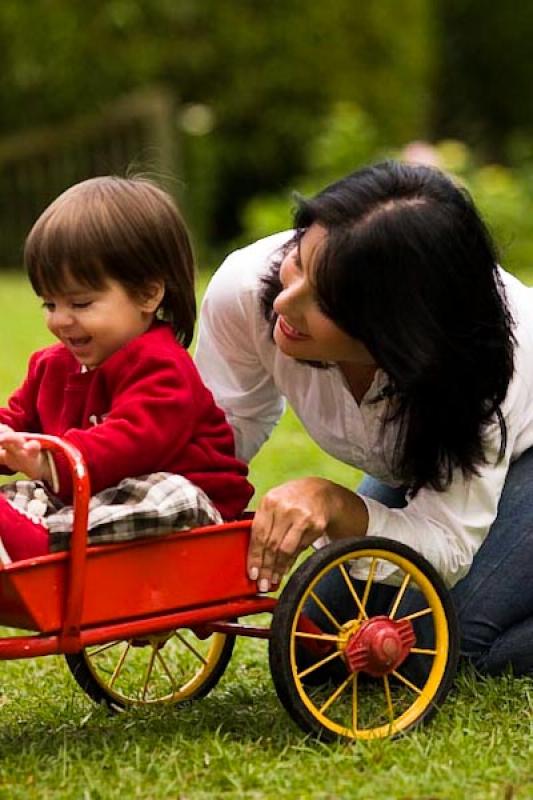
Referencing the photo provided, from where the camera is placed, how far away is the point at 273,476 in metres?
5.36

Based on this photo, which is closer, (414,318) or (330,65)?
(414,318)

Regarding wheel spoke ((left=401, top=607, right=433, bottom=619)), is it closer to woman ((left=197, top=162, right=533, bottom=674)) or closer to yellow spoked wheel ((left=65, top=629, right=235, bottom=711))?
woman ((left=197, top=162, right=533, bottom=674))

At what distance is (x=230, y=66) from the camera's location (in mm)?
11250

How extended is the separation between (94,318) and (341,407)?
1.70ft

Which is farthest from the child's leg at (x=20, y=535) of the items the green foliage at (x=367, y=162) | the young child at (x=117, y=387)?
the green foliage at (x=367, y=162)

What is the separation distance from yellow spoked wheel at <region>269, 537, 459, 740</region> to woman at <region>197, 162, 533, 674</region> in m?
0.07

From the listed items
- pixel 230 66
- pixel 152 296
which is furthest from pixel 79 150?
pixel 152 296

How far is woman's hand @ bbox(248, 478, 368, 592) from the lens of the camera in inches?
110

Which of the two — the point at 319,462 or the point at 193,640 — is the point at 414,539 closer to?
the point at 193,640

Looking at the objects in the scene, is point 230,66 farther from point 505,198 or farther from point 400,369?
point 400,369

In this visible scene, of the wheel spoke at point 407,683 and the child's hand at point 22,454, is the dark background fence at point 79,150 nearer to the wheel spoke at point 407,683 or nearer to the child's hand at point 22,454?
the wheel spoke at point 407,683

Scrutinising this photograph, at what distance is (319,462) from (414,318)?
278 cm

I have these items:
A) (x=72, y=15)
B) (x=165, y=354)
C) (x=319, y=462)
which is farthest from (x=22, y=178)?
(x=165, y=354)

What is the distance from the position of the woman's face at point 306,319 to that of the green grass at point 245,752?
62cm
